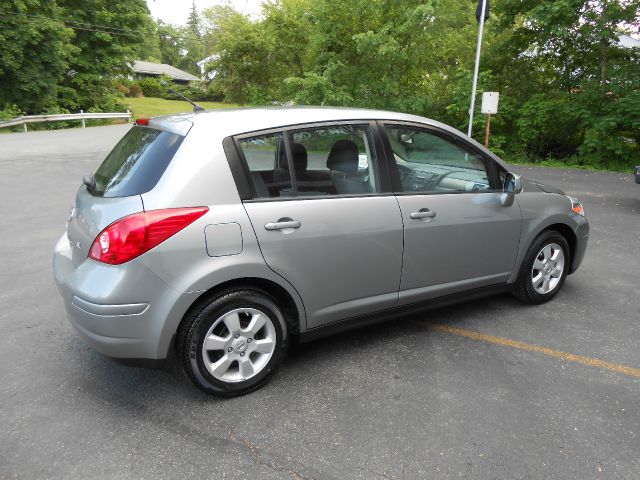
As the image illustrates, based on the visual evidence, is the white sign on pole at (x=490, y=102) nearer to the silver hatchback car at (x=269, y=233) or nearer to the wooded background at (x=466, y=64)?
the wooded background at (x=466, y=64)

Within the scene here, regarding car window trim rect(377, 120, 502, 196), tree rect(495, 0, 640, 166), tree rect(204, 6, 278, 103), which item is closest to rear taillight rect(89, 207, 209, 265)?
car window trim rect(377, 120, 502, 196)

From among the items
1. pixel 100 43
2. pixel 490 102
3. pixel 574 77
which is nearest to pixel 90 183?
pixel 490 102

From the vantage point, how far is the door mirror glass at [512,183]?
12.5 feet

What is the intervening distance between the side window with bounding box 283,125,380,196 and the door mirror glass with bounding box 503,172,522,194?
1.18m

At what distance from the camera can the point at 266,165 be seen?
3051mm

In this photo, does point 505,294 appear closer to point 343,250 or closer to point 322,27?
point 343,250

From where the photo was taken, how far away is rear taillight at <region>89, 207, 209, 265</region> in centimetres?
260

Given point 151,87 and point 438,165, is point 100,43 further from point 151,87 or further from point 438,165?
point 438,165

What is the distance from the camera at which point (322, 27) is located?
1539 cm

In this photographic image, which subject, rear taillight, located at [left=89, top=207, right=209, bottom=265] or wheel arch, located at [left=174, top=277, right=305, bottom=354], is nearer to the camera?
rear taillight, located at [left=89, top=207, right=209, bottom=265]

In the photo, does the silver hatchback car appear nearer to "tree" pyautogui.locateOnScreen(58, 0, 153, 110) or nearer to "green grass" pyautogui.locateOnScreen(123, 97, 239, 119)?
"tree" pyautogui.locateOnScreen(58, 0, 153, 110)

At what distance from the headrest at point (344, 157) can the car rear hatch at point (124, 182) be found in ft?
3.25

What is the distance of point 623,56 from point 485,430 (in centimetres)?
1484

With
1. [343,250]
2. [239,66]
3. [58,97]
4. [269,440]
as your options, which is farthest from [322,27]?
[58,97]
